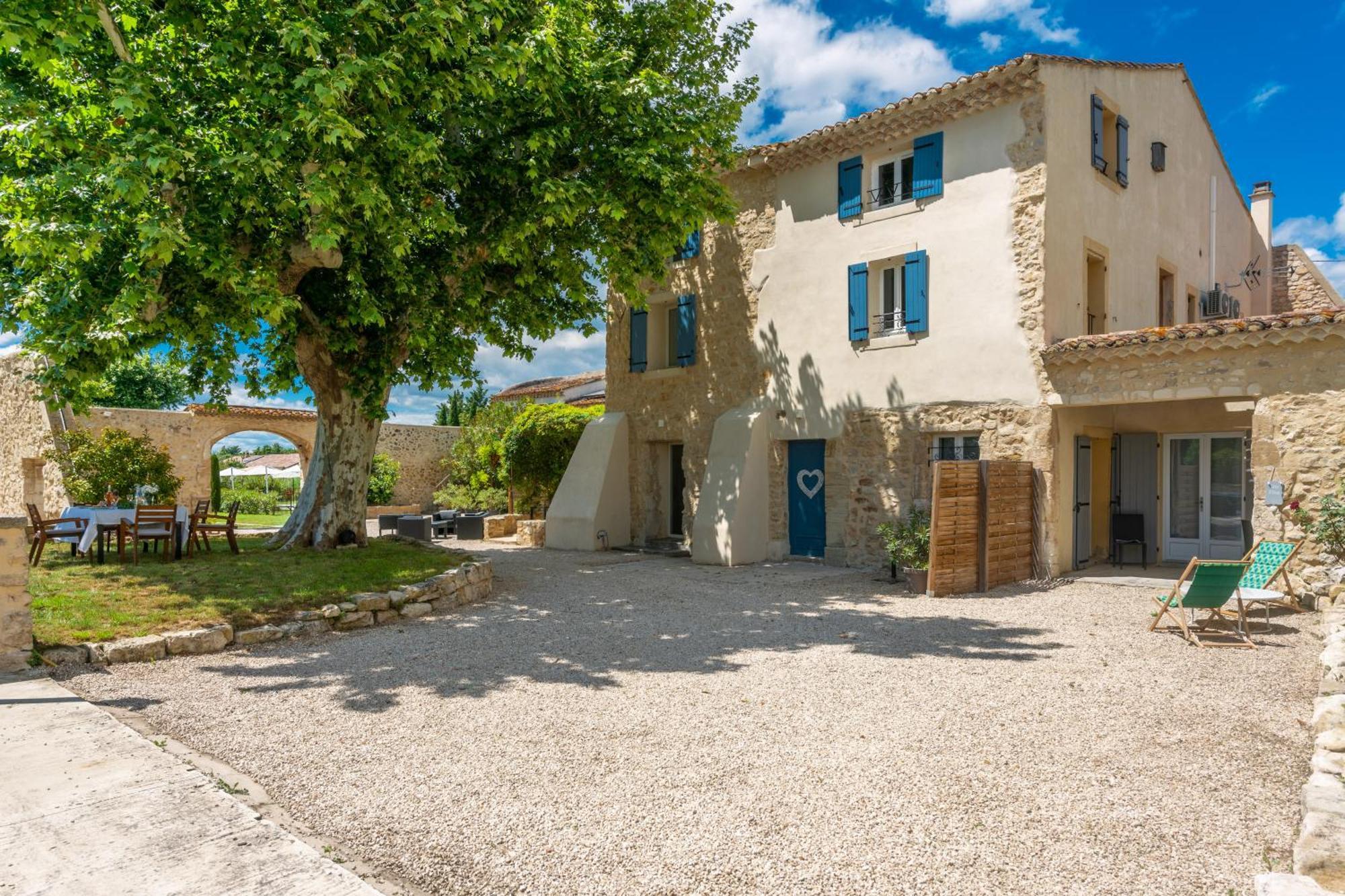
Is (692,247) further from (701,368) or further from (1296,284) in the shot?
(1296,284)

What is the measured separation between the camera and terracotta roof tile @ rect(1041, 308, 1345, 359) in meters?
8.63

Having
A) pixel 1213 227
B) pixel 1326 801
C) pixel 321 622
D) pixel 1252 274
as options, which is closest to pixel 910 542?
pixel 321 622

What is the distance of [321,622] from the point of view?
25.4 feet

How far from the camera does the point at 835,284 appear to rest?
13.1 m

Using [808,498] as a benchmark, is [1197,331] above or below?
above

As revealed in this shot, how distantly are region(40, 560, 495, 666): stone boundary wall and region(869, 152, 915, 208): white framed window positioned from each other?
8541mm

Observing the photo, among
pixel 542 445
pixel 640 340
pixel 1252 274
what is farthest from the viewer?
pixel 542 445

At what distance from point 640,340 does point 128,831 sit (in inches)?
528

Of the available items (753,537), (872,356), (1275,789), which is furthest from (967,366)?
(1275,789)

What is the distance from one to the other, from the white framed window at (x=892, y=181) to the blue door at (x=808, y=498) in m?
4.12

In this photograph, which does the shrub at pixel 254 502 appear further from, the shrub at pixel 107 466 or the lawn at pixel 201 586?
the lawn at pixel 201 586

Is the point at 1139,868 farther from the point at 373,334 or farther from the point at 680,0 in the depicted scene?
the point at 680,0

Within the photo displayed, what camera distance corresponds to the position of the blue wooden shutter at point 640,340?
630 inches

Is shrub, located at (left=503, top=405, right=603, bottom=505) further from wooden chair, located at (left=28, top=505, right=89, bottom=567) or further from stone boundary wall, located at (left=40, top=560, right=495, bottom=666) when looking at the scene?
wooden chair, located at (left=28, top=505, right=89, bottom=567)
